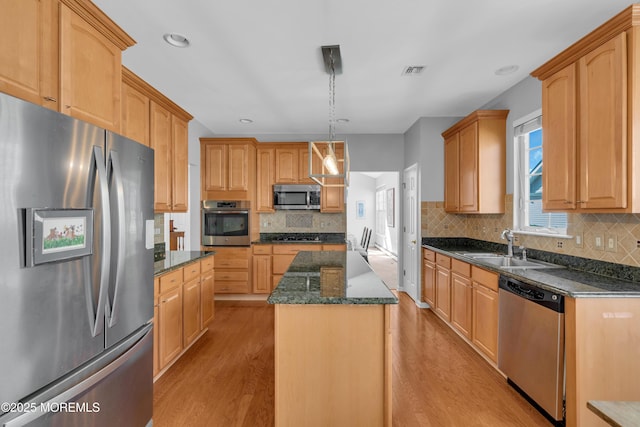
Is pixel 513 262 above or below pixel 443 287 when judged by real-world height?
above

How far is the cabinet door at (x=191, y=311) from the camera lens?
285cm

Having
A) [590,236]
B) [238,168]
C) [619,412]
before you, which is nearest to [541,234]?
[590,236]

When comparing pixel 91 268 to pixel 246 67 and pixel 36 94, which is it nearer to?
pixel 36 94

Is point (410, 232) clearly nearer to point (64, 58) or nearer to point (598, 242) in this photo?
point (598, 242)

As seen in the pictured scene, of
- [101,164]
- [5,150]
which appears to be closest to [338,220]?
[101,164]

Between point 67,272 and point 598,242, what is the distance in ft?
11.1

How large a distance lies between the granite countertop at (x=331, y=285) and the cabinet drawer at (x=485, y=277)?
1126 millimetres

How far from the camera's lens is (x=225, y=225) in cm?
481

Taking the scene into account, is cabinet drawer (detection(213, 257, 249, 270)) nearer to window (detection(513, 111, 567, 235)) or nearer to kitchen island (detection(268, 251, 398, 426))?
kitchen island (detection(268, 251, 398, 426))

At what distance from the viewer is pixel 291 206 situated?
505 cm

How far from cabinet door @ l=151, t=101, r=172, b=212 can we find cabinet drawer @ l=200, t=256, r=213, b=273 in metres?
0.68

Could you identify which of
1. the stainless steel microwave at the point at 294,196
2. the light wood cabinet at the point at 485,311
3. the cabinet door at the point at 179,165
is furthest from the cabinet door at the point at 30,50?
the stainless steel microwave at the point at 294,196

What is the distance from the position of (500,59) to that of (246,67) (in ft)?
7.86

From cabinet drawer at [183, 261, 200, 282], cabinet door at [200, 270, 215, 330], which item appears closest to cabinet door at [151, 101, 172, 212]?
cabinet drawer at [183, 261, 200, 282]
